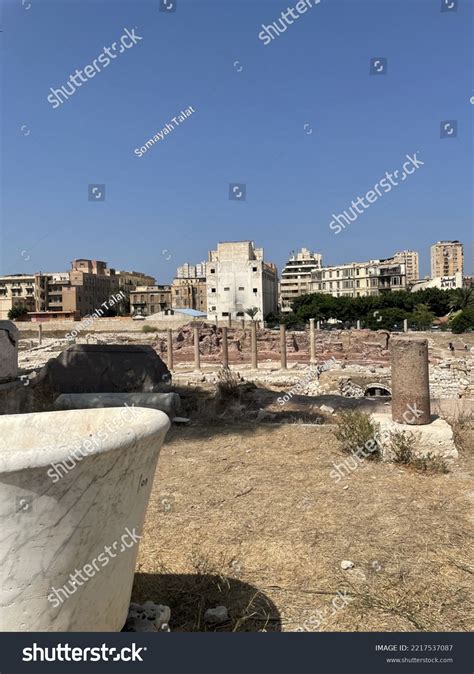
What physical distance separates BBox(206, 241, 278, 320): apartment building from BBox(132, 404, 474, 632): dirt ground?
62.9 metres

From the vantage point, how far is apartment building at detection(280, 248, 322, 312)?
108 m

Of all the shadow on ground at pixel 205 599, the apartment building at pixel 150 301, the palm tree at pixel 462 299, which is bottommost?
the shadow on ground at pixel 205 599

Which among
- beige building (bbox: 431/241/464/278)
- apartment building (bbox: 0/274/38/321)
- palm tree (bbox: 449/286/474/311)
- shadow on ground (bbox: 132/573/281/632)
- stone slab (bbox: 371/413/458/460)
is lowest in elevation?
shadow on ground (bbox: 132/573/281/632)

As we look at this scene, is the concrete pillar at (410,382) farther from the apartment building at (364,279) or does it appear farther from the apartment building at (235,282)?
the apartment building at (364,279)

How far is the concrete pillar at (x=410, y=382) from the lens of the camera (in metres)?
6.33

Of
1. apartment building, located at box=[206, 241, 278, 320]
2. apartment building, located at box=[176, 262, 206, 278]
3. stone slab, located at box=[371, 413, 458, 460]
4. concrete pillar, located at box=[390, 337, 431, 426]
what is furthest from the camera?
apartment building, located at box=[176, 262, 206, 278]

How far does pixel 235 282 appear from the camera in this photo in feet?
229

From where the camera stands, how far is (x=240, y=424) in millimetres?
7930

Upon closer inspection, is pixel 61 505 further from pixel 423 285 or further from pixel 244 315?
pixel 423 285

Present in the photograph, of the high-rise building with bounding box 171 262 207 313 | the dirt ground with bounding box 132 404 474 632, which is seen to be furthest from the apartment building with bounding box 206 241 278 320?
the dirt ground with bounding box 132 404 474 632

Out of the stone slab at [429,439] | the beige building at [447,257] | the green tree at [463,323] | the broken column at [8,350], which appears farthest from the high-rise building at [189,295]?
the beige building at [447,257]

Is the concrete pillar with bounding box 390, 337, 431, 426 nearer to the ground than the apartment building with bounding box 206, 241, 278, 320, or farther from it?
nearer to the ground

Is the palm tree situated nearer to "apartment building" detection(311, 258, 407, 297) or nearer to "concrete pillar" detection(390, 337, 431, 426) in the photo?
"apartment building" detection(311, 258, 407, 297)

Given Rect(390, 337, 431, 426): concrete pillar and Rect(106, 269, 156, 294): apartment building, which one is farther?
Rect(106, 269, 156, 294): apartment building
